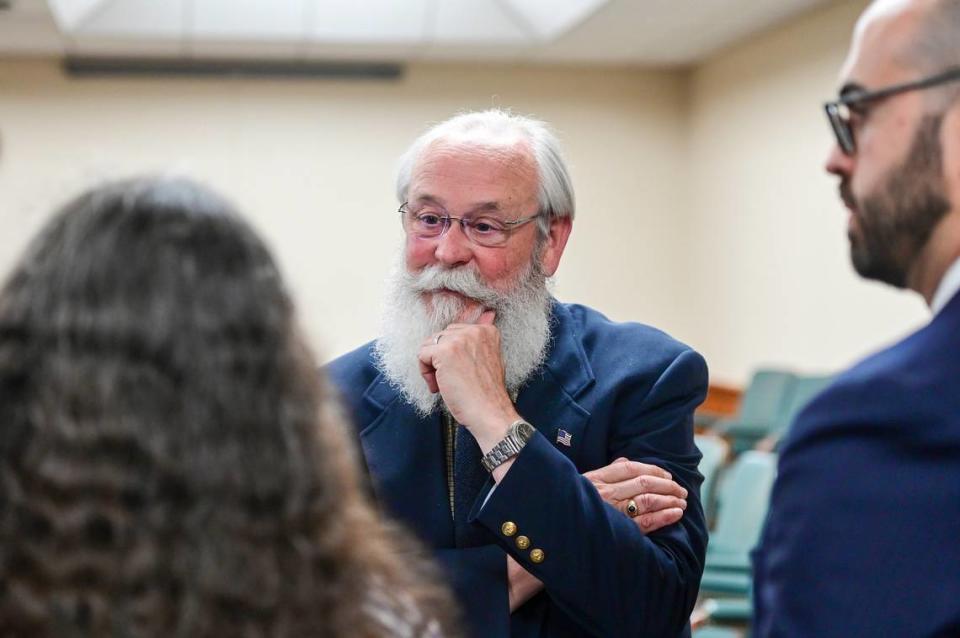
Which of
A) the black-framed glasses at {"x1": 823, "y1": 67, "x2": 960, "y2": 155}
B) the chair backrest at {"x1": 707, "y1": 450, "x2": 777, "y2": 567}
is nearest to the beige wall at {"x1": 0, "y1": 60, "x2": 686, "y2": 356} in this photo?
the chair backrest at {"x1": 707, "y1": 450, "x2": 777, "y2": 567}

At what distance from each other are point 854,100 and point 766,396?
29.4ft

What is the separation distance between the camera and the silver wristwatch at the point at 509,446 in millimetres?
2041

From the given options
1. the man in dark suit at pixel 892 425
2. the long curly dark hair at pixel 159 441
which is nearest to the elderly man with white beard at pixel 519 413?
the man in dark suit at pixel 892 425

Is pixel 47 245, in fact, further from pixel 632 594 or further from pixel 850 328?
pixel 850 328

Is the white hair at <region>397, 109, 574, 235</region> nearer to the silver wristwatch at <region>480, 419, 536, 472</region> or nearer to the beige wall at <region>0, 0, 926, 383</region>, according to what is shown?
the silver wristwatch at <region>480, 419, 536, 472</region>

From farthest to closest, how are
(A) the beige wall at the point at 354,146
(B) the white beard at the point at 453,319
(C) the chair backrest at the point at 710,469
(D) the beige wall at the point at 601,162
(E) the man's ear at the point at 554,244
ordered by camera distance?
1. (A) the beige wall at the point at 354,146
2. (D) the beige wall at the point at 601,162
3. (C) the chair backrest at the point at 710,469
4. (E) the man's ear at the point at 554,244
5. (B) the white beard at the point at 453,319

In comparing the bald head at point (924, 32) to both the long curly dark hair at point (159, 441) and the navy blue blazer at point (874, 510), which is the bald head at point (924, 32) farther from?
the long curly dark hair at point (159, 441)

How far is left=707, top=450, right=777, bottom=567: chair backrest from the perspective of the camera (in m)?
5.31

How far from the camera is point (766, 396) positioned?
1016 centimetres

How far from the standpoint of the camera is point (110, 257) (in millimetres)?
1083

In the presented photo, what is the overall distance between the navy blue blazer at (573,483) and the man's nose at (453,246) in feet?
0.78

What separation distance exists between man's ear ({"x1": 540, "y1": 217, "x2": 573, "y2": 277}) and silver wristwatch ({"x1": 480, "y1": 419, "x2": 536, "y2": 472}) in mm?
492

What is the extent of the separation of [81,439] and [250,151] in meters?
12.1

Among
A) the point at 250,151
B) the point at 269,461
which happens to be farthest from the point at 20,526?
the point at 250,151
